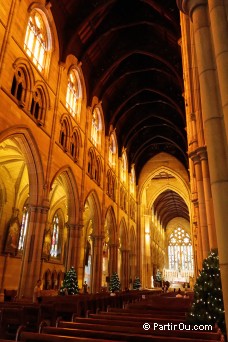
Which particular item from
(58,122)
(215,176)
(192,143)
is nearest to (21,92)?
(58,122)

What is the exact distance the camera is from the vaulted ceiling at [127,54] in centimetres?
1744

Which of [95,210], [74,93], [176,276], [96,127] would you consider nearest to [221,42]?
[74,93]

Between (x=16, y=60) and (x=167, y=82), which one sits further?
(x=167, y=82)

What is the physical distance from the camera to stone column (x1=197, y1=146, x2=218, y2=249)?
28.4ft

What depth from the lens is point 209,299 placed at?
5996 mm

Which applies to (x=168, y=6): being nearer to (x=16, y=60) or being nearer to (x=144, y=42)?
(x=144, y=42)

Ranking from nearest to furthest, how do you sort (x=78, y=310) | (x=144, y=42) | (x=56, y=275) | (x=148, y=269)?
(x=78, y=310) < (x=144, y=42) < (x=56, y=275) < (x=148, y=269)

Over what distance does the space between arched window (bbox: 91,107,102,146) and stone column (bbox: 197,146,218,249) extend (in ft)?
42.6

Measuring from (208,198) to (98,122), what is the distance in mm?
15890

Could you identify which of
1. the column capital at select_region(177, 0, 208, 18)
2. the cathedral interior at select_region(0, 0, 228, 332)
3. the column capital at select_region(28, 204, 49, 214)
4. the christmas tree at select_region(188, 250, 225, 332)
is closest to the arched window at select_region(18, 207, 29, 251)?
the cathedral interior at select_region(0, 0, 228, 332)

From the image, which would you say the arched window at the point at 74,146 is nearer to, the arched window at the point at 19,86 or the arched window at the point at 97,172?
the arched window at the point at 97,172

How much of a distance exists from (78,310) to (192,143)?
7866mm

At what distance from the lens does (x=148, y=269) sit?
3512 cm

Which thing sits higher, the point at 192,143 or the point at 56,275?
the point at 192,143
